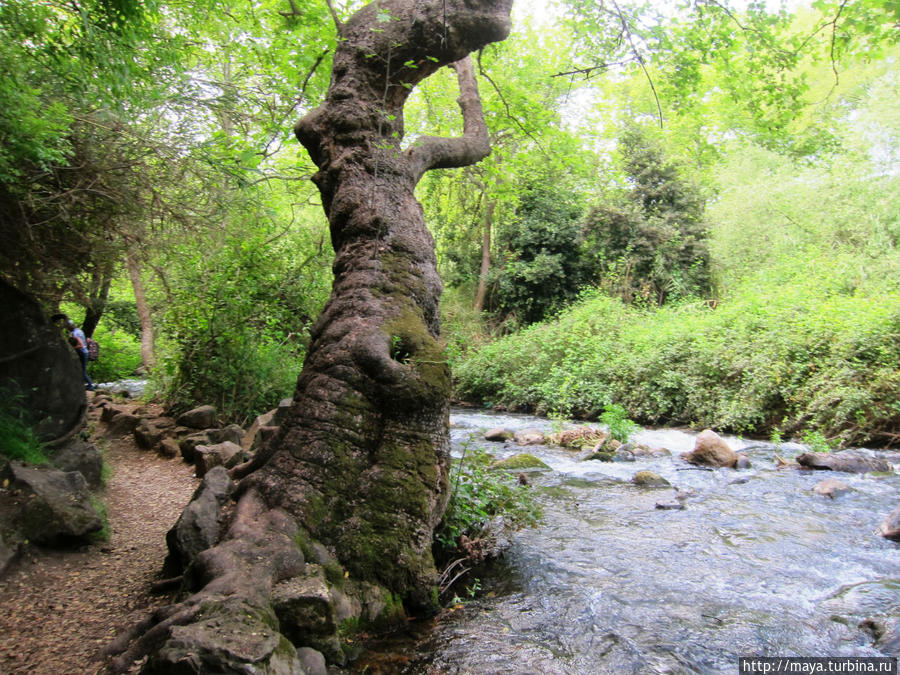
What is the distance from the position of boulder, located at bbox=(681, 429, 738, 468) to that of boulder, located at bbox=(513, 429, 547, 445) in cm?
278

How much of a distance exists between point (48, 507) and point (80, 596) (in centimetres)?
76

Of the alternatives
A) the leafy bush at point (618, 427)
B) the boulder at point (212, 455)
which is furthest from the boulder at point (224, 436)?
the leafy bush at point (618, 427)

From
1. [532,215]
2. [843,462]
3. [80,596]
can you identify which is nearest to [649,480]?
[843,462]

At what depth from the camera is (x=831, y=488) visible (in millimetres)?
6109

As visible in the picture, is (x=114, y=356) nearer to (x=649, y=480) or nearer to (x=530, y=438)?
(x=530, y=438)

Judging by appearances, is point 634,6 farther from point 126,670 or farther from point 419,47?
point 126,670

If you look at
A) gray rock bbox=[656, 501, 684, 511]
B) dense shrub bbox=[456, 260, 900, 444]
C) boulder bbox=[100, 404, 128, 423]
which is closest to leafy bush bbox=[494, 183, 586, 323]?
dense shrub bbox=[456, 260, 900, 444]

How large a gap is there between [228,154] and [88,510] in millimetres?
4089

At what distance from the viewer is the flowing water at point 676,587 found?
288cm

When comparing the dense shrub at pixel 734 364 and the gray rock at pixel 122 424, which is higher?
the dense shrub at pixel 734 364

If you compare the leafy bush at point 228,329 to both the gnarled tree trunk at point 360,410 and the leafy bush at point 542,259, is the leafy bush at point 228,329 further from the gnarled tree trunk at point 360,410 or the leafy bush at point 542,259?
the leafy bush at point 542,259

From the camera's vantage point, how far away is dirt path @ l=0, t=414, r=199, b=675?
2541mm

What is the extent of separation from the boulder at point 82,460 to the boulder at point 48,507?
0.88m

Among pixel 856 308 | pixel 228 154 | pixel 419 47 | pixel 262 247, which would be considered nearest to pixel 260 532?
pixel 419 47
